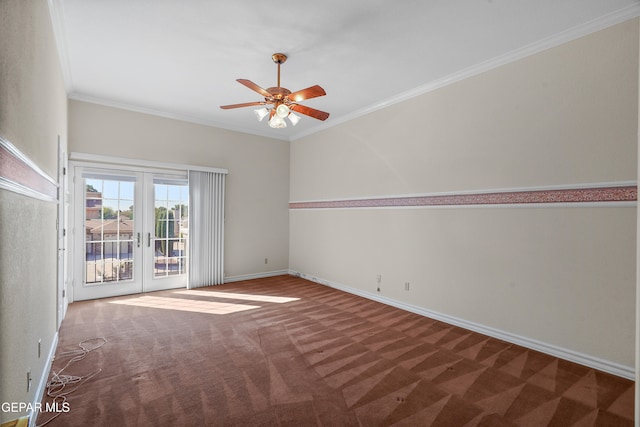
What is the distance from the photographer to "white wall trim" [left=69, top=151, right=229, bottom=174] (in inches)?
188

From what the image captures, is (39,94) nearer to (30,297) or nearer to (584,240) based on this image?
(30,297)

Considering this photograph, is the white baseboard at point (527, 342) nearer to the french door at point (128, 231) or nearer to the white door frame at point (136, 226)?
the french door at point (128, 231)

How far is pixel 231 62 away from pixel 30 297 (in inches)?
118

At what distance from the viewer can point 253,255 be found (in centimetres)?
663

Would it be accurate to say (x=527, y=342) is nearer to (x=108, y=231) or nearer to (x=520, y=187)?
(x=520, y=187)

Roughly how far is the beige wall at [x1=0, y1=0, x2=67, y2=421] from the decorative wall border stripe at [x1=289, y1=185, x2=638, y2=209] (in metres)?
4.07

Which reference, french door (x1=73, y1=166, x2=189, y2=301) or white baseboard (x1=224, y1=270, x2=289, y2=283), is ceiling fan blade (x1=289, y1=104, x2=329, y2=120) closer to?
french door (x1=73, y1=166, x2=189, y2=301)

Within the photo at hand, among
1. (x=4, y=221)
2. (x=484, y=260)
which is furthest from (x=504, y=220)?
(x=4, y=221)

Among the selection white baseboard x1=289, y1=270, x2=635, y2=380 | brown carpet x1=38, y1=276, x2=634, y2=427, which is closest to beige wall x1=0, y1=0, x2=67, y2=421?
brown carpet x1=38, y1=276, x2=634, y2=427

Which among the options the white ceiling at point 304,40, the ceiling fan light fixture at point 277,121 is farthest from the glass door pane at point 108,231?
the ceiling fan light fixture at point 277,121

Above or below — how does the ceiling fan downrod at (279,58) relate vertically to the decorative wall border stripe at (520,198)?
above

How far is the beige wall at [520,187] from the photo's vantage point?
2814 mm

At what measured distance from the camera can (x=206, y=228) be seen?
19.3 ft

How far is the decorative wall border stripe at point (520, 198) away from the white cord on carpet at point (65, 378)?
13.2ft
